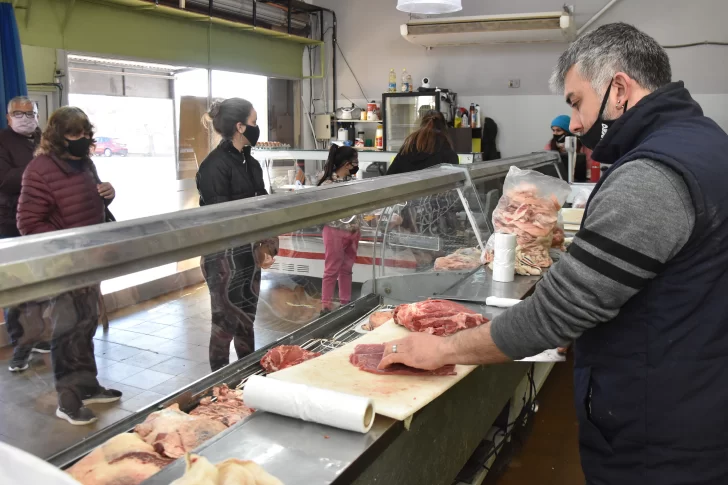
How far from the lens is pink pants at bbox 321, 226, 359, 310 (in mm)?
2377

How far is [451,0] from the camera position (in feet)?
18.5

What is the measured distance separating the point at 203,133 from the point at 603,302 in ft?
25.9

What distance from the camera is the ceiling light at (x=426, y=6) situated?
5.62 m

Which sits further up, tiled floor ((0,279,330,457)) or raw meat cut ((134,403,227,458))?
tiled floor ((0,279,330,457))

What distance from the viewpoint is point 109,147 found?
23.8 ft

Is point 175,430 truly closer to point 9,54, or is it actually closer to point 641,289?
point 641,289

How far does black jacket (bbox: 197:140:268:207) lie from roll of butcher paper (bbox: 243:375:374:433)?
2331mm

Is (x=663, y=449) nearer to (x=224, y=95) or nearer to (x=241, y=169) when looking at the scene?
(x=241, y=169)

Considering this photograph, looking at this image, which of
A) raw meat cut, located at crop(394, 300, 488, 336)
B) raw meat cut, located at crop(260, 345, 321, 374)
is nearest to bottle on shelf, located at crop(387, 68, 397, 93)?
raw meat cut, located at crop(394, 300, 488, 336)

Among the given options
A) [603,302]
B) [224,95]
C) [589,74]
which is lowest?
[603,302]

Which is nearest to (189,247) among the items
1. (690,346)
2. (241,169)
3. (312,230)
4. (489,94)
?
(312,230)

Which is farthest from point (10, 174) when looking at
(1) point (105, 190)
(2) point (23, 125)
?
(1) point (105, 190)

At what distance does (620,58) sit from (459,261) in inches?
64.7

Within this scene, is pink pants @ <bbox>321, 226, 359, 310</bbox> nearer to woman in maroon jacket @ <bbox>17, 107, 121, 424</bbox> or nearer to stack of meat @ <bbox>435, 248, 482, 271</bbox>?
stack of meat @ <bbox>435, 248, 482, 271</bbox>
